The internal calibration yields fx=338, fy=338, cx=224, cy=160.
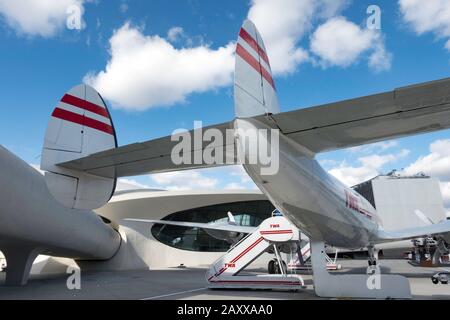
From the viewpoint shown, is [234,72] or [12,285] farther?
[12,285]

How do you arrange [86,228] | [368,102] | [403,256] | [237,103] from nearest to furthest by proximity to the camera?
1. [368,102]
2. [237,103]
3. [86,228]
4. [403,256]

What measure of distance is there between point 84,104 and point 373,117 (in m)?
6.09

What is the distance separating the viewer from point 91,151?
7422mm

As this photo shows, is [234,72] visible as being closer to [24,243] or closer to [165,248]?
[24,243]

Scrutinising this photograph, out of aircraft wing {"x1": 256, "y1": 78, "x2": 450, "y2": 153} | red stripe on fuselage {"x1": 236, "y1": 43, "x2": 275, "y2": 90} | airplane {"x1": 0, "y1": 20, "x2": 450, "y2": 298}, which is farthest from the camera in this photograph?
red stripe on fuselage {"x1": 236, "y1": 43, "x2": 275, "y2": 90}

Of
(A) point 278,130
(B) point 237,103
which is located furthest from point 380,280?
(B) point 237,103

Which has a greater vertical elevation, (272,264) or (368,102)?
(368,102)

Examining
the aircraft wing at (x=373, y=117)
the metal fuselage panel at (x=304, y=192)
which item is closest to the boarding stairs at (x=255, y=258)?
the metal fuselage panel at (x=304, y=192)

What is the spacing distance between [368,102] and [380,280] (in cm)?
475

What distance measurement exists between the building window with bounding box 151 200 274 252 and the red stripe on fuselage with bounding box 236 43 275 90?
2517 centimetres

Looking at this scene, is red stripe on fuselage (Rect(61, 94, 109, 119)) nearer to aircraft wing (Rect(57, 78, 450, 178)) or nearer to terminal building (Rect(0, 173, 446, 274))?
aircraft wing (Rect(57, 78, 450, 178))

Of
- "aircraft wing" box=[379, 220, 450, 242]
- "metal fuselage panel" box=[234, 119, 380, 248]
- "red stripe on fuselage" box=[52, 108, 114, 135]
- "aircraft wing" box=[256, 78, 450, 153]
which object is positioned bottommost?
"aircraft wing" box=[379, 220, 450, 242]

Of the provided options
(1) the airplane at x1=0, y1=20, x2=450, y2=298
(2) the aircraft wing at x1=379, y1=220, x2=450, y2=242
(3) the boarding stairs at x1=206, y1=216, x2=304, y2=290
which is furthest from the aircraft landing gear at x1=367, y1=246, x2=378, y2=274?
(1) the airplane at x1=0, y1=20, x2=450, y2=298

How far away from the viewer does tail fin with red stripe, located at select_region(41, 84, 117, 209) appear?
6.93 metres
